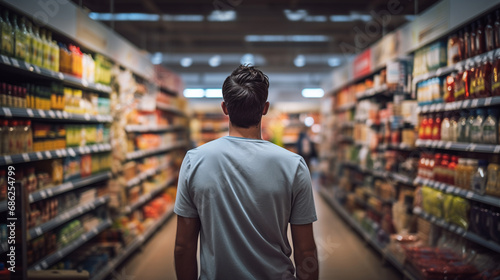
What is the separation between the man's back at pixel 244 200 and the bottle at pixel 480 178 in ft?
7.83

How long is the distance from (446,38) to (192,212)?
3.60 meters

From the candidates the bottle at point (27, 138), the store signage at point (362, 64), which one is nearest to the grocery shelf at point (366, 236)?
the store signage at point (362, 64)

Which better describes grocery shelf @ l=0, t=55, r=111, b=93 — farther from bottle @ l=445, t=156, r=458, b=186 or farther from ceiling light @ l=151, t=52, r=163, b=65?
ceiling light @ l=151, t=52, r=163, b=65

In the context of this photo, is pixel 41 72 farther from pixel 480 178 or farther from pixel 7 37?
pixel 480 178

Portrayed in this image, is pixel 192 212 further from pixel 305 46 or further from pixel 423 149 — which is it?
pixel 305 46

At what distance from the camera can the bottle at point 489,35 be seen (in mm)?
3239

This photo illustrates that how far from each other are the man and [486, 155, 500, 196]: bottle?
7.39 ft

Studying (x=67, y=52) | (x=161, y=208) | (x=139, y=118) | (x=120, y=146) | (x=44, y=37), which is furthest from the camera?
(x=161, y=208)

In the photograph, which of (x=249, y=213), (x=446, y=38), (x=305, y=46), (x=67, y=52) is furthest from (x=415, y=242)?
(x=305, y=46)

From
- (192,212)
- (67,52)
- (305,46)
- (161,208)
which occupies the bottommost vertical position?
(161,208)

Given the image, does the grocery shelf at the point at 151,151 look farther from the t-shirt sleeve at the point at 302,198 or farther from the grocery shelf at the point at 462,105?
the t-shirt sleeve at the point at 302,198

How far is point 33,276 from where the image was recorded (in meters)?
3.02

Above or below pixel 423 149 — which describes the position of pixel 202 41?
above

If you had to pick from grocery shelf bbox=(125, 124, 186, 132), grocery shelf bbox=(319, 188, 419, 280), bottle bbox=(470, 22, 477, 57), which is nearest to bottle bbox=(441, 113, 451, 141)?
bottle bbox=(470, 22, 477, 57)
